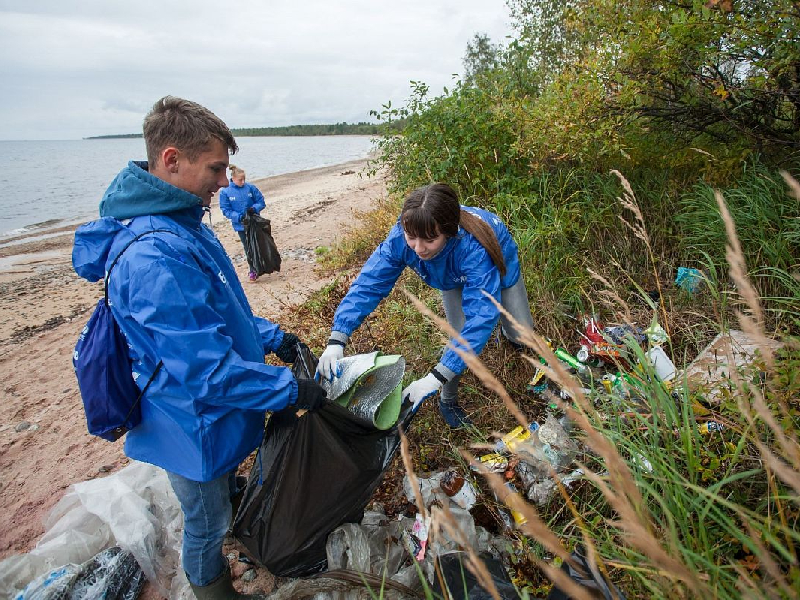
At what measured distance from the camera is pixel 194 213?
1.67 meters

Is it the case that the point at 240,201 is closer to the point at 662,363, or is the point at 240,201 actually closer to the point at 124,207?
the point at 124,207

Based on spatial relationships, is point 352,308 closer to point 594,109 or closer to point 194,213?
point 194,213

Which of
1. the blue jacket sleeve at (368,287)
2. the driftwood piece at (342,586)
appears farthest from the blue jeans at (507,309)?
the driftwood piece at (342,586)

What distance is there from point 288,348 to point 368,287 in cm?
52

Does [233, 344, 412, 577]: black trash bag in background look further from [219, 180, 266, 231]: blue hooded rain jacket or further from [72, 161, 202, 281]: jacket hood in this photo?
[219, 180, 266, 231]: blue hooded rain jacket

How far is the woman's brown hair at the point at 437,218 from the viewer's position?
6.77ft

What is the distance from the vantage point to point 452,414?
272 cm

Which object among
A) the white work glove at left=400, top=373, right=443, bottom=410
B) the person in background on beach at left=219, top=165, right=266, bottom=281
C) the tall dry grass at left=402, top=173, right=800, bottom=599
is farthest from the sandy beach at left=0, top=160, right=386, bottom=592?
the tall dry grass at left=402, top=173, right=800, bottom=599

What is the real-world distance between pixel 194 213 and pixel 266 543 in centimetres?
Result: 134

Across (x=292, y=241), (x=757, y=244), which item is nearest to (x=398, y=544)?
(x=757, y=244)

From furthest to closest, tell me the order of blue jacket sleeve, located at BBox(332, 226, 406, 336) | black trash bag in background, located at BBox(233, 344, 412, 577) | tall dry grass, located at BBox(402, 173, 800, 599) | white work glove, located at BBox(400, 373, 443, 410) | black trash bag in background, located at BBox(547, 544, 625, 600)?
blue jacket sleeve, located at BBox(332, 226, 406, 336), white work glove, located at BBox(400, 373, 443, 410), black trash bag in background, located at BBox(233, 344, 412, 577), black trash bag in background, located at BBox(547, 544, 625, 600), tall dry grass, located at BBox(402, 173, 800, 599)

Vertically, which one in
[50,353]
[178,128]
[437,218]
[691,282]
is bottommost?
[50,353]

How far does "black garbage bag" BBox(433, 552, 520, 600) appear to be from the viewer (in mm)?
1368

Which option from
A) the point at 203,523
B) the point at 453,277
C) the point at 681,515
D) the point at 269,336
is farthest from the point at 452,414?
the point at 681,515
